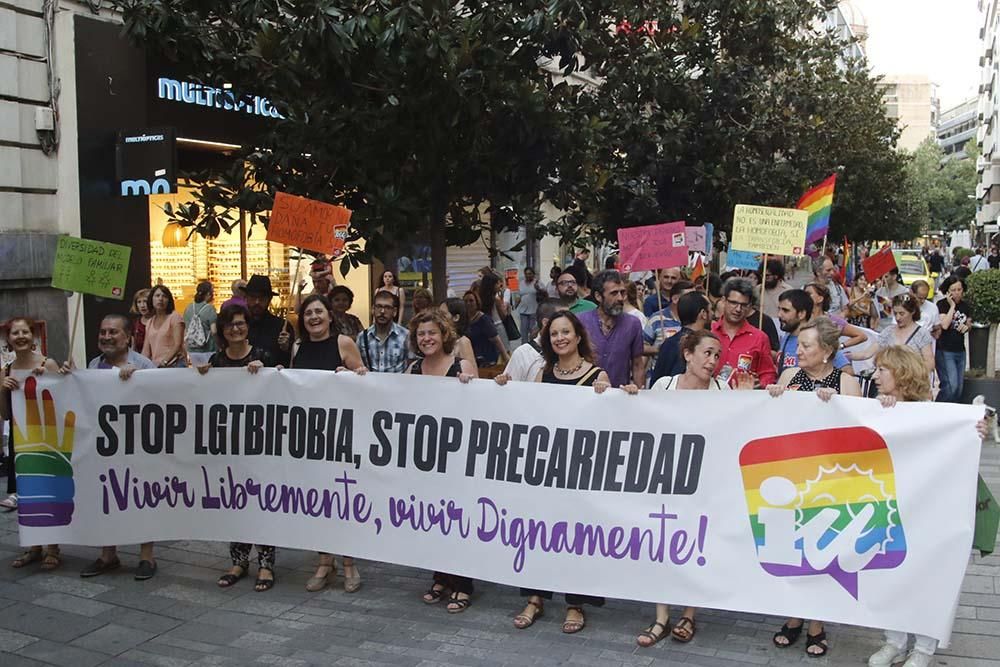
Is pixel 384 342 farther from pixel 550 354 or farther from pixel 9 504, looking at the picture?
pixel 9 504

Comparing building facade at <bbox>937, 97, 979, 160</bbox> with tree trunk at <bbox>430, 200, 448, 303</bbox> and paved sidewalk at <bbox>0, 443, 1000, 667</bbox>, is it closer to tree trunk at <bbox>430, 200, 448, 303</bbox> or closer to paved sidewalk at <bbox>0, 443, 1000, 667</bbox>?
tree trunk at <bbox>430, 200, 448, 303</bbox>

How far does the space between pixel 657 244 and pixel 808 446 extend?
5.14 m

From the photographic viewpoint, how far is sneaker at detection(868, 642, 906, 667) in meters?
5.05

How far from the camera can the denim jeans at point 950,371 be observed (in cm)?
1179

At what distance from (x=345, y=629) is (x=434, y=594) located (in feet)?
1.99

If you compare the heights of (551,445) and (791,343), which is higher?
(791,343)

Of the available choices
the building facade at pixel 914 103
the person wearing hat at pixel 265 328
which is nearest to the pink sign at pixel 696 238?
the person wearing hat at pixel 265 328

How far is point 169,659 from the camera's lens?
536cm

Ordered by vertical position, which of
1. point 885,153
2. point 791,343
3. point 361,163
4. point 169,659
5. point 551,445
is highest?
point 885,153

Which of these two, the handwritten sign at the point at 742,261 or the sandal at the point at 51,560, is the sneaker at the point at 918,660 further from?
the handwritten sign at the point at 742,261

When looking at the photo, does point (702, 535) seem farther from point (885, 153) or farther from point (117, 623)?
point (885, 153)

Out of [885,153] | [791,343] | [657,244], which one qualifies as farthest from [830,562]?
[885,153]

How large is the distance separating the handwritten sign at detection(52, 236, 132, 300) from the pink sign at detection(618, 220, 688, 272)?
15.6ft

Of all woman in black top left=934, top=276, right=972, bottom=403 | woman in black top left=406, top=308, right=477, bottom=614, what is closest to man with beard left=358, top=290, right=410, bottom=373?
woman in black top left=406, top=308, right=477, bottom=614
